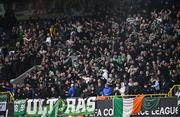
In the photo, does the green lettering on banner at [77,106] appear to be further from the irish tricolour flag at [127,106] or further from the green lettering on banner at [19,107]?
the green lettering on banner at [19,107]

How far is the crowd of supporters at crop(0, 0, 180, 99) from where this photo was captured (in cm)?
2756

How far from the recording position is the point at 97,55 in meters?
30.4

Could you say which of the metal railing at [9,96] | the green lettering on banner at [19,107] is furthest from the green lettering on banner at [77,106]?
the metal railing at [9,96]

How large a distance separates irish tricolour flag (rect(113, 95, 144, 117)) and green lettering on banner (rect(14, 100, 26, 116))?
4.12 meters

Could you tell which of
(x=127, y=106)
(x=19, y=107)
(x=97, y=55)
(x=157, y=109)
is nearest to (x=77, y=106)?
(x=127, y=106)

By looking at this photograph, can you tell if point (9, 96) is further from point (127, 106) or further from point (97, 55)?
point (127, 106)

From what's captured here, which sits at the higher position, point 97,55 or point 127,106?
point 97,55

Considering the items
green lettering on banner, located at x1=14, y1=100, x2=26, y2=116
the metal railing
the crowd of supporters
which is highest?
the crowd of supporters

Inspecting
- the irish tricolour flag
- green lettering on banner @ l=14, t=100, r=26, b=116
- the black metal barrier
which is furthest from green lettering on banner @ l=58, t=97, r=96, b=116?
green lettering on banner @ l=14, t=100, r=26, b=116

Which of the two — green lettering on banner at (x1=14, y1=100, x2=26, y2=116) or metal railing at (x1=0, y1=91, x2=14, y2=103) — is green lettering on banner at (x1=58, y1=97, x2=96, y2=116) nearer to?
green lettering on banner at (x1=14, y1=100, x2=26, y2=116)

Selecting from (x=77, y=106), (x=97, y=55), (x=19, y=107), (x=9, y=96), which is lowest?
(x=19, y=107)

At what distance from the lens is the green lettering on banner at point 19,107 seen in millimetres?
27969

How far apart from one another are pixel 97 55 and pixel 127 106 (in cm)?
448

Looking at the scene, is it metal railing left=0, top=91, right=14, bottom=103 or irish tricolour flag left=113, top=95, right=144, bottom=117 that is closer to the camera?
irish tricolour flag left=113, top=95, right=144, bottom=117
